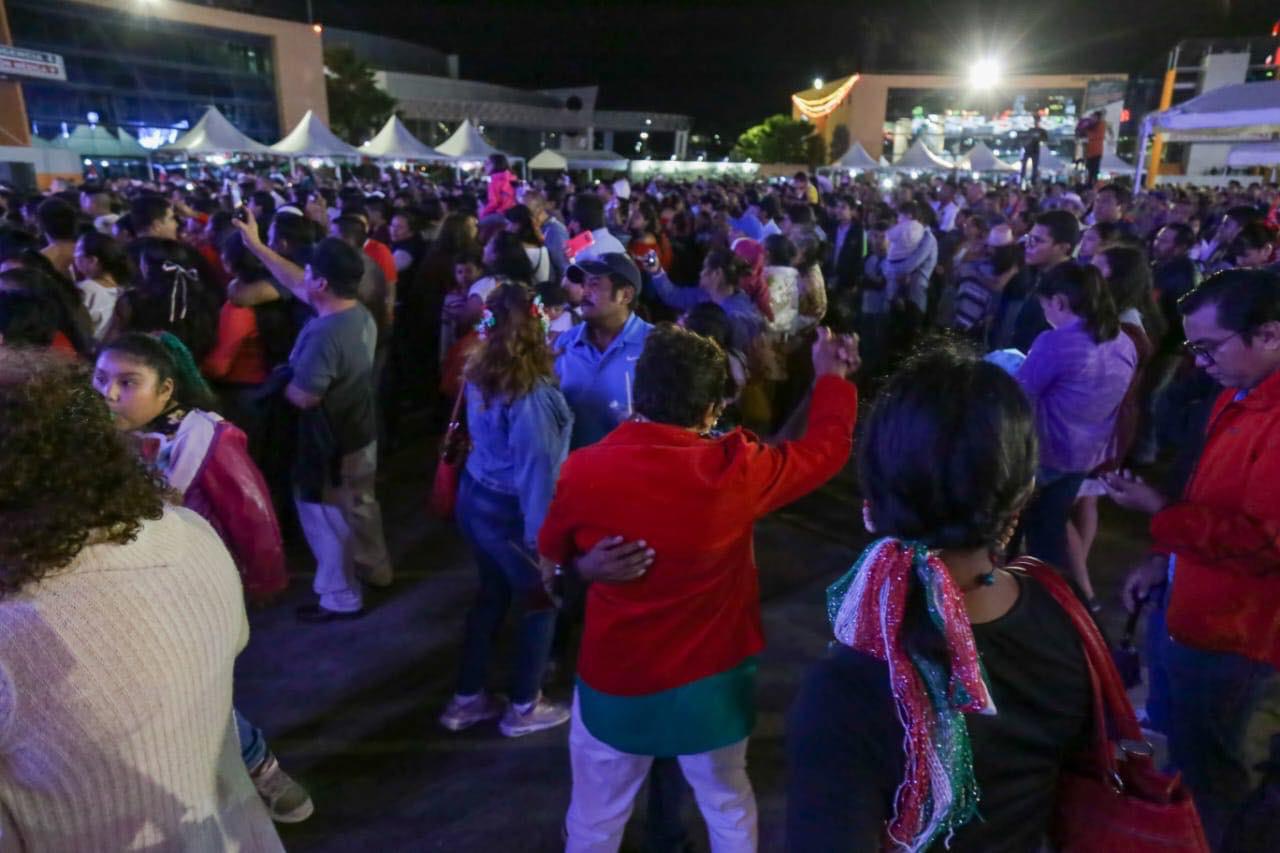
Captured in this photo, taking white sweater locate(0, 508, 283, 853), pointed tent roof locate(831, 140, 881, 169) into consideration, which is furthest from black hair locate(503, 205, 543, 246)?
pointed tent roof locate(831, 140, 881, 169)

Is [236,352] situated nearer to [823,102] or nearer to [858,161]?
[858,161]

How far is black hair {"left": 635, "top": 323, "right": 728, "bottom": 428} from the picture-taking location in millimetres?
2031

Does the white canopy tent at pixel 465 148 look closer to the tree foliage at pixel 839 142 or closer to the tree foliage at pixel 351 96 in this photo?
the tree foliage at pixel 351 96

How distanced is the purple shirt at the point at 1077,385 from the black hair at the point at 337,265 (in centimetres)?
311

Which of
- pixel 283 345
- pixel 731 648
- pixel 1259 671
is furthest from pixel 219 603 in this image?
pixel 283 345

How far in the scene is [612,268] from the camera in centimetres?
326

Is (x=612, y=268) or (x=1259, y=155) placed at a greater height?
(x=1259, y=155)

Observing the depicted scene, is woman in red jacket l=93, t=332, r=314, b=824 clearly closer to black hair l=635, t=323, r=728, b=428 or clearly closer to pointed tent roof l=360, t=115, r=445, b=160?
black hair l=635, t=323, r=728, b=428

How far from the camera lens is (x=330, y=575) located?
4301 millimetres

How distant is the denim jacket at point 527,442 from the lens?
2855 millimetres

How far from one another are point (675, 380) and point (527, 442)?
98cm

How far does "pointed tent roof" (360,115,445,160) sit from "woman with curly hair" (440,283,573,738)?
761 inches

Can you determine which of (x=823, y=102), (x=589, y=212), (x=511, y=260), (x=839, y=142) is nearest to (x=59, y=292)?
(x=511, y=260)

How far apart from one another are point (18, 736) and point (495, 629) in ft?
7.21
